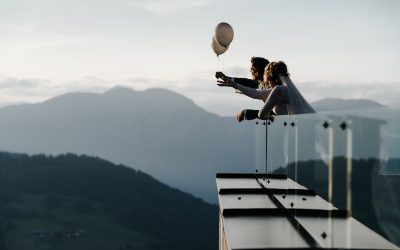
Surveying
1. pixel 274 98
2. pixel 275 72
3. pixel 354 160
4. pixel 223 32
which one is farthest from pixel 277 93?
pixel 223 32

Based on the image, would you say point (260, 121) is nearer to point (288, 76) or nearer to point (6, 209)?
point (288, 76)

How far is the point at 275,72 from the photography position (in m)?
6.36

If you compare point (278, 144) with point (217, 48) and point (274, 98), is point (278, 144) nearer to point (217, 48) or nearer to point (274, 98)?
point (274, 98)

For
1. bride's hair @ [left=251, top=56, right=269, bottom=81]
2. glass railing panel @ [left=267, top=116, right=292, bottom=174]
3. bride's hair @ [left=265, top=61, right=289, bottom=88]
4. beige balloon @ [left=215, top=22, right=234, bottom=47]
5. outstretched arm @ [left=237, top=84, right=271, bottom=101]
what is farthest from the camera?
beige balloon @ [left=215, top=22, right=234, bottom=47]

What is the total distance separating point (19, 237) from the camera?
14062 cm

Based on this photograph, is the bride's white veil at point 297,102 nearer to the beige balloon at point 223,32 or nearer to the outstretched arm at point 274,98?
the outstretched arm at point 274,98

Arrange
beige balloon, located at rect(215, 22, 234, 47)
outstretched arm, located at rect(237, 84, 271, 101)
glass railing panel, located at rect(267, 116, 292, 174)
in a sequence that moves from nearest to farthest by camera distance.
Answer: glass railing panel, located at rect(267, 116, 292, 174) < outstretched arm, located at rect(237, 84, 271, 101) < beige balloon, located at rect(215, 22, 234, 47)

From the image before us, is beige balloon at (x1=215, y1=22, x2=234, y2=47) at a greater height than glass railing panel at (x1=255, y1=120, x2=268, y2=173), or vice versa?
beige balloon at (x1=215, y1=22, x2=234, y2=47)

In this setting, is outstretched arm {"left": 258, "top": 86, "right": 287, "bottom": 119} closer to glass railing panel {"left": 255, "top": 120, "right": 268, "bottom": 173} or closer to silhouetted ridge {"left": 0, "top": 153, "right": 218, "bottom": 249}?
glass railing panel {"left": 255, "top": 120, "right": 268, "bottom": 173}

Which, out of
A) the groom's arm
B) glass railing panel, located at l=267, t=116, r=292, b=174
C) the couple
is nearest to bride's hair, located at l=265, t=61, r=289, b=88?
the couple

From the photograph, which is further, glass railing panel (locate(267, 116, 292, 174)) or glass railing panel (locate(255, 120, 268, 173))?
glass railing panel (locate(255, 120, 268, 173))

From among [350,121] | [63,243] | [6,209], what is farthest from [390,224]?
[6,209]

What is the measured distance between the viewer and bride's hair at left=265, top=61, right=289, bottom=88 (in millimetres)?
6297

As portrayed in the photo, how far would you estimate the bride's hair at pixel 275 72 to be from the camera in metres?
6.30
